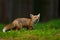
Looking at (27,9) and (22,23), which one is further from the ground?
(22,23)

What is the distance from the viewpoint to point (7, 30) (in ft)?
37.6

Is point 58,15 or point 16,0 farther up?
point 16,0

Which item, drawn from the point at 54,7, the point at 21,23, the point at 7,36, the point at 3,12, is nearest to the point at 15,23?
the point at 21,23

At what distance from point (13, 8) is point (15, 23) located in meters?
4.39

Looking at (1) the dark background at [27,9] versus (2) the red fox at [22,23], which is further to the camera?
(1) the dark background at [27,9]

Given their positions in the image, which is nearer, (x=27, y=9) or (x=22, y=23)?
(x=22, y=23)

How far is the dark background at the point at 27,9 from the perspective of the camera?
50.3 ft

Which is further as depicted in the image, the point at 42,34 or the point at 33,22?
the point at 33,22

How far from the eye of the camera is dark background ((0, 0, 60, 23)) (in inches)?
603

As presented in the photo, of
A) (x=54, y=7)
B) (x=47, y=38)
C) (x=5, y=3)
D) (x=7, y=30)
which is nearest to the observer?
(x=47, y=38)

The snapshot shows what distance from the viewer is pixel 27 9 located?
52.5 ft

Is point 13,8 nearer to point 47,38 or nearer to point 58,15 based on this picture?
point 58,15

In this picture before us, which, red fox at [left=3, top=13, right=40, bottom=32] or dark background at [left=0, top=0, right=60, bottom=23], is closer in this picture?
red fox at [left=3, top=13, right=40, bottom=32]

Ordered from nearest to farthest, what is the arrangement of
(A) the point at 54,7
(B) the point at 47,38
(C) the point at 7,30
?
(B) the point at 47,38 → (C) the point at 7,30 → (A) the point at 54,7
